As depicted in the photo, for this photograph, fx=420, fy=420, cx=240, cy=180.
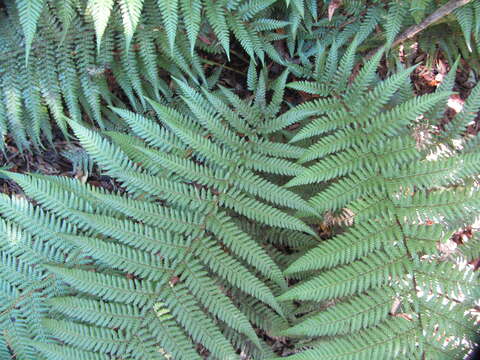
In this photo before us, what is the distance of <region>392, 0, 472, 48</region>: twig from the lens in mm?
3350

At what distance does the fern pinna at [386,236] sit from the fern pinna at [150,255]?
0.96 feet

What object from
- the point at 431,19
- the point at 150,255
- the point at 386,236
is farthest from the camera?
the point at 431,19

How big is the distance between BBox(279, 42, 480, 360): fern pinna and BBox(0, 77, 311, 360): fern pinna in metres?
0.29

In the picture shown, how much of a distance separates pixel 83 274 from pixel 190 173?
1001mm

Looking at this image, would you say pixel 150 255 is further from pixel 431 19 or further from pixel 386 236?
pixel 431 19

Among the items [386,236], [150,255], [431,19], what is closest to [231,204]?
[150,255]

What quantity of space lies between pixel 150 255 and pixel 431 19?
9.68 feet

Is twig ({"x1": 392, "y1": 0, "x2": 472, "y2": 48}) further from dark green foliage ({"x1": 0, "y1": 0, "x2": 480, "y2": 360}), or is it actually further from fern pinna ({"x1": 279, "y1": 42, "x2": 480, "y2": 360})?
fern pinna ({"x1": 279, "y1": 42, "x2": 480, "y2": 360})

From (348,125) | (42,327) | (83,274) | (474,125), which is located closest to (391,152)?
(348,125)

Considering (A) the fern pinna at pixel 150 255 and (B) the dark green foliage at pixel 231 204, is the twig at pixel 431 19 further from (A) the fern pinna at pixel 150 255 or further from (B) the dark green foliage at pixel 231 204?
(A) the fern pinna at pixel 150 255

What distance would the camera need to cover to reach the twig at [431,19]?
132 inches

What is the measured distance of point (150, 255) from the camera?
9.77ft

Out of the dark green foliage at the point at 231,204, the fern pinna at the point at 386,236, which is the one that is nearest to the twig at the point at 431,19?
the dark green foliage at the point at 231,204

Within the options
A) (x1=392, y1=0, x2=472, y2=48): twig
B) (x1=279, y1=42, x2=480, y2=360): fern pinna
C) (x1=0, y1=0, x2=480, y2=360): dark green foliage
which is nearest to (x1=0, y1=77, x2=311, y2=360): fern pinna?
(x1=0, y1=0, x2=480, y2=360): dark green foliage
